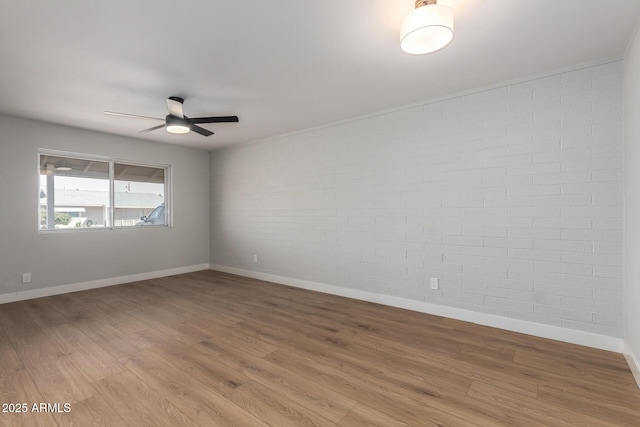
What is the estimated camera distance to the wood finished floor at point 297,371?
1830 millimetres

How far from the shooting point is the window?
457cm

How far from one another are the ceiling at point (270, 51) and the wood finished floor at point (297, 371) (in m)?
2.53

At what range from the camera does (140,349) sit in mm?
2701

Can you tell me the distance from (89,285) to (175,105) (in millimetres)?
3477

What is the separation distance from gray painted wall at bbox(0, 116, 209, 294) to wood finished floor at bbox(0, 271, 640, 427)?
90cm

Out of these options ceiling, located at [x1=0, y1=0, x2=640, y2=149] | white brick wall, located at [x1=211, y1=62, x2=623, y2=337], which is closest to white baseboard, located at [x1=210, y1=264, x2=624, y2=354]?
white brick wall, located at [x1=211, y1=62, x2=623, y2=337]

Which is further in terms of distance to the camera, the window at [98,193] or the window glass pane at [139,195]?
the window glass pane at [139,195]

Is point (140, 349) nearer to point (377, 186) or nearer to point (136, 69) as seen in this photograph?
point (136, 69)

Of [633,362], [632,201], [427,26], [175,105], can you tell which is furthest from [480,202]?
[175,105]

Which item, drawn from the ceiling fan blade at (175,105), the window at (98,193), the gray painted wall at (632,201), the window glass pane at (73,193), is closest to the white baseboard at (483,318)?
the gray painted wall at (632,201)

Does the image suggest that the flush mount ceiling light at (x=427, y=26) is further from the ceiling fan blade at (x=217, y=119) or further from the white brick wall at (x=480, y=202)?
the ceiling fan blade at (x=217, y=119)

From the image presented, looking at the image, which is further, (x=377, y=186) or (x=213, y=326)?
(x=377, y=186)

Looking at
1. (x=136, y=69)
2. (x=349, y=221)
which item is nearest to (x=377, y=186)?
(x=349, y=221)

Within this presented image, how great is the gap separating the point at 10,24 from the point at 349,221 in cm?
373
